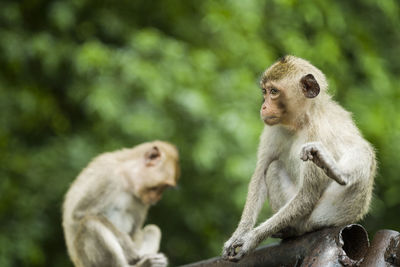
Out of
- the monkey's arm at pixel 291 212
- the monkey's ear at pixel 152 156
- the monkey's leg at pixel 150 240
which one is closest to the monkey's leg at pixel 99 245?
the monkey's leg at pixel 150 240

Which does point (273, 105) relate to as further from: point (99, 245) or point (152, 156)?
point (152, 156)

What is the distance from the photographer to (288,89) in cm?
360

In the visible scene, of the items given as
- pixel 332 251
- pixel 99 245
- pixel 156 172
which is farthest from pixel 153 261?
pixel 332 251

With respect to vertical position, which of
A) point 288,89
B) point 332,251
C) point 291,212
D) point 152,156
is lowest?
point 332,251

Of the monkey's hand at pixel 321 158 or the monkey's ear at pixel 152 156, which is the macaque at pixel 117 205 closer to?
the monkey's ear at pixel 152 156

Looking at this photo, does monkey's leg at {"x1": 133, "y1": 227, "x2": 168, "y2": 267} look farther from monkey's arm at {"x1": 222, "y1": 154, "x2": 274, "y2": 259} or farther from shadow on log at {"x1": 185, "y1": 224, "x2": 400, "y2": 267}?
shadow on log at {"x1": 185, "y1": 224, "x2": 400, "y2": 267}

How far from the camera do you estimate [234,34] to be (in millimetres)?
7984

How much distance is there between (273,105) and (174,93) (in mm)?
3843

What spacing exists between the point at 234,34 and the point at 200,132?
130 cm

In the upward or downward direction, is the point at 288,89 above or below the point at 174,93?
below

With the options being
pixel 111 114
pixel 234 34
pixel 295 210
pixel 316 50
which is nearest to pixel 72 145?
pixel 111 114

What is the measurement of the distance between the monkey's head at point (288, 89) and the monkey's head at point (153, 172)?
8.26 ft

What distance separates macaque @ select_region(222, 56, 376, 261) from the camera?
11.4 feet

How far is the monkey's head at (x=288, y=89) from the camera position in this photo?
141 inches
